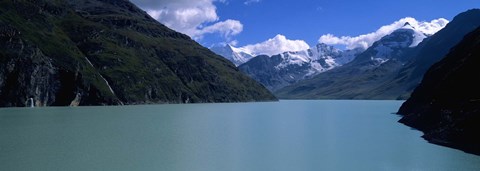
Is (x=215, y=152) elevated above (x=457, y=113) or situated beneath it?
situated beneath

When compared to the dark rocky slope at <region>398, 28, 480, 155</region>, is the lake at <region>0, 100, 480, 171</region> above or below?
below

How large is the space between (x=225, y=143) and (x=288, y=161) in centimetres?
1359

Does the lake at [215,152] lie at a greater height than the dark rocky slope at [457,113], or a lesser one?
lesser

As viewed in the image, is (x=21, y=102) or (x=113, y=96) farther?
(x=113, y=96)

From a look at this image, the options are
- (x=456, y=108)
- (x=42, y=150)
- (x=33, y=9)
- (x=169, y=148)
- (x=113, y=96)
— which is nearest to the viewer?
(x=42, y=150)

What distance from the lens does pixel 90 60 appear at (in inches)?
7859

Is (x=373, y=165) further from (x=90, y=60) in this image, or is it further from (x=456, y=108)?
(x=90, y=60)

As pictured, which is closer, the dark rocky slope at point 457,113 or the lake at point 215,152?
the lake at point 215,152

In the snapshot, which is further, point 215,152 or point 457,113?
point 457,113

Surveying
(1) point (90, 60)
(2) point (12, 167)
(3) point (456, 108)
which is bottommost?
(2) point (12, 167)

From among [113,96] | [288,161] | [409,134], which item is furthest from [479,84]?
[113,96]

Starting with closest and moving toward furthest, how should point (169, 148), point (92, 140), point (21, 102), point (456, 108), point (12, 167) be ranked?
point (12, 167), point (169, 148), point (92, 140), point (456, 108), point (21, 102)

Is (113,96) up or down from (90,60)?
down

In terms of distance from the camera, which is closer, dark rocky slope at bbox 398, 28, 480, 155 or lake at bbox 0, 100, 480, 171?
lake at bbox 0, 100, 480, 171
